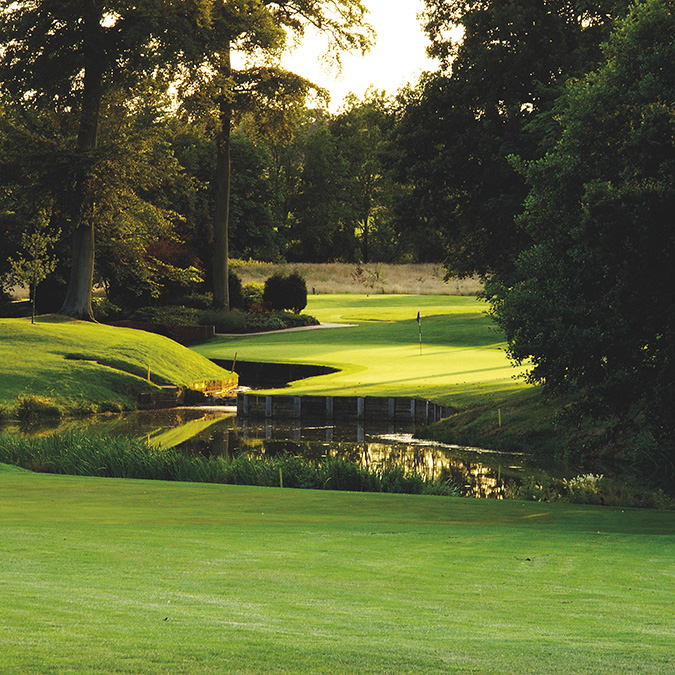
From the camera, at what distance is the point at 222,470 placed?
14.9 m

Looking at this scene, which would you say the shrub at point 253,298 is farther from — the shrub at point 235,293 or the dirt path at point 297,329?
the dirt path at point 297,329

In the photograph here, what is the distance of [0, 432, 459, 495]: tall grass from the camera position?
573 inches

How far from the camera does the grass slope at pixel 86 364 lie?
2711cm

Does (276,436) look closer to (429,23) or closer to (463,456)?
(463,456)

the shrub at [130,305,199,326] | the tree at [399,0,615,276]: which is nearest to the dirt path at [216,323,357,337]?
the shrub at [130,305,199,326]

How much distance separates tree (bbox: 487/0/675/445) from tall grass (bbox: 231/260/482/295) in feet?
201

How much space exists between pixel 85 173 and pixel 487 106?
16.6m

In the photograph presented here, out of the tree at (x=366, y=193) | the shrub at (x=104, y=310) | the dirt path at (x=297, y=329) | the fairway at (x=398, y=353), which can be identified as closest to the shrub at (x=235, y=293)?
the dirt path at (x=297, y=329)

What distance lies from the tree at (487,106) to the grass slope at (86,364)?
10.0m

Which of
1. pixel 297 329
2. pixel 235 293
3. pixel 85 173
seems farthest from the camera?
pixel 235 293

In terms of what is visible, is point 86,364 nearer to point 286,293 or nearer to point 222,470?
point 222,470

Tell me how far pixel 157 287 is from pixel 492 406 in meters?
28.2

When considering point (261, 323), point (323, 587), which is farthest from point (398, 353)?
point (323, 587)

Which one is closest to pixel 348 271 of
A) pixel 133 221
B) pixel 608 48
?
pixel 133 221
